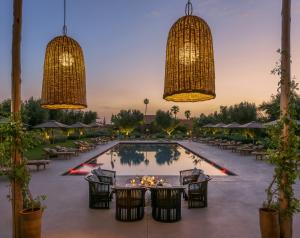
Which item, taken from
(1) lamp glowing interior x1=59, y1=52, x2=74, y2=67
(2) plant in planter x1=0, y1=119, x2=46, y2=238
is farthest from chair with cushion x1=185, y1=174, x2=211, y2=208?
(1) lamp glowing interior x1=59, y1=52, x2=74, y2=67

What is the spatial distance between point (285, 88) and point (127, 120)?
132ft

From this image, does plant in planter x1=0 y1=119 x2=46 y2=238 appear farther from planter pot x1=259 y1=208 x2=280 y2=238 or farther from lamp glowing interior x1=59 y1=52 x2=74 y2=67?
planter pot x1=259 y1=208 x2=280 y2=238

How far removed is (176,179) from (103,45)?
7.80 m

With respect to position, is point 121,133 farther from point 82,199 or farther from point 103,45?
point 82,199

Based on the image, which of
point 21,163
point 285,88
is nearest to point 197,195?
point 285,88

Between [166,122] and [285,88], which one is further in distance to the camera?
[166,122]

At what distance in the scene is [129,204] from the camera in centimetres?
627

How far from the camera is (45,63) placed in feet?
9.95

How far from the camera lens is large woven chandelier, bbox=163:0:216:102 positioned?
2496 mm

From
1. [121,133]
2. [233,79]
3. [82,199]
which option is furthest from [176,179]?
[121,133]

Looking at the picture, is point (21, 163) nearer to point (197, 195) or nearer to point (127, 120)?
point (197, 195)

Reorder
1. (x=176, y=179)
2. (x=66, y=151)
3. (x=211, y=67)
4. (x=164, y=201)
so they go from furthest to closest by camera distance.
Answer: (x=66, y=151)
(x=176, y=179)
(x=164, y=201)
(x=211, y=67)

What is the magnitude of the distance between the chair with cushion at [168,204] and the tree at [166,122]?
3859 centimetres

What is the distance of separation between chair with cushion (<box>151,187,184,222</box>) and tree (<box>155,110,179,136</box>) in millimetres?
38588
